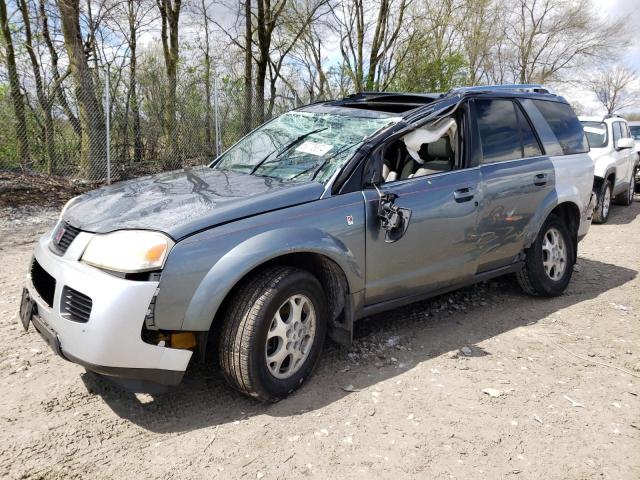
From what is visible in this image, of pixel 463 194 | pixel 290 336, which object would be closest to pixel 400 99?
pixel 463 194

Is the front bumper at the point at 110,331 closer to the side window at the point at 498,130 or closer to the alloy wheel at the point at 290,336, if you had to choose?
the alloy wheel at the point at 290,336

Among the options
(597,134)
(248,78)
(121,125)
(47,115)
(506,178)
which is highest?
(248,78)

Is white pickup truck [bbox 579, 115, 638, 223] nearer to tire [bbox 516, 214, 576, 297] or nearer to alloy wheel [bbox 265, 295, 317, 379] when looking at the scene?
tire [bbox 516, 214, 576, 297]

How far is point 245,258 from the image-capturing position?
2.80 metres

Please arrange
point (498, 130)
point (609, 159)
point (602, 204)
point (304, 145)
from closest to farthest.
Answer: point (304, 145) → point (498, 130) → point (602, 204) → point (609, 159)

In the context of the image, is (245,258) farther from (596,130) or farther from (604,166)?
(596,130)

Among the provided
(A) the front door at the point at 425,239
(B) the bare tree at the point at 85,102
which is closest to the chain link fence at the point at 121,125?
(B) the bare tree at the point at 85,102

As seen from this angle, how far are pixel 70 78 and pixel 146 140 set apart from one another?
2070 mm

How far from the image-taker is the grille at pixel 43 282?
9.48 feet

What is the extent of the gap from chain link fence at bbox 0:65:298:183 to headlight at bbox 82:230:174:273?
7814 mm

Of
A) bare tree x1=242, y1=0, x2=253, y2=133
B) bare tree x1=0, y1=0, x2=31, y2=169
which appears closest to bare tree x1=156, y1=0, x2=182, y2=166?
bare tree x1=242, y1=0, x2=253, y2=133

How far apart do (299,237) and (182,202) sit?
27.4 inches

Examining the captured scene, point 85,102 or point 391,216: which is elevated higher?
point 85,102

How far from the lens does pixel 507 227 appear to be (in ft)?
14.4
